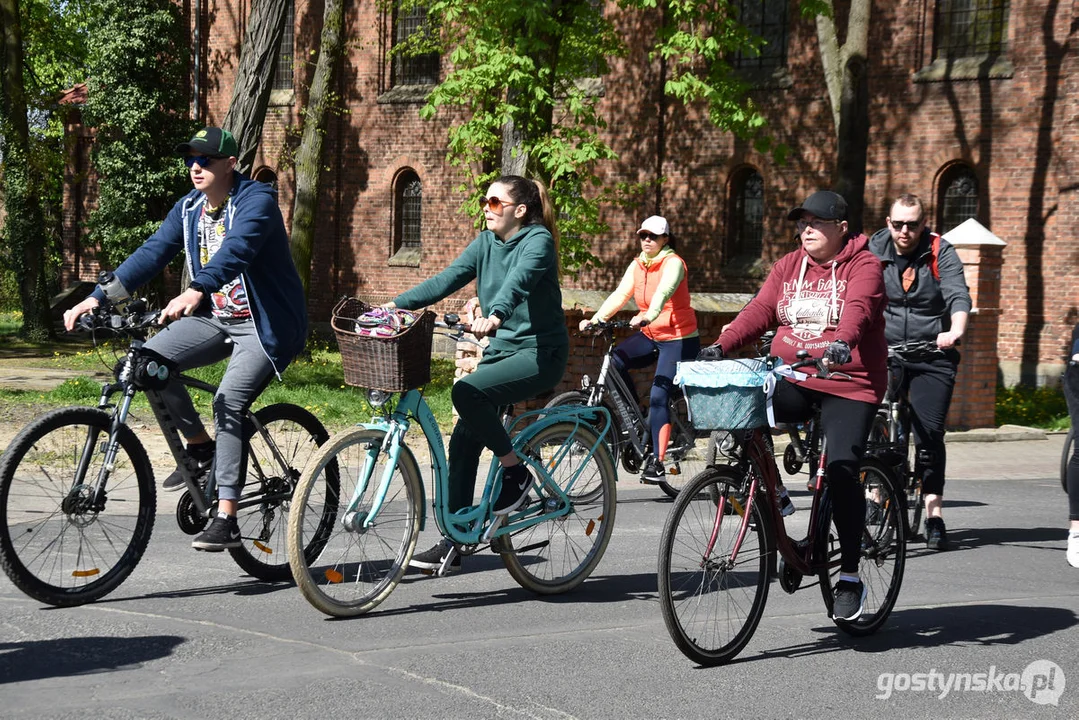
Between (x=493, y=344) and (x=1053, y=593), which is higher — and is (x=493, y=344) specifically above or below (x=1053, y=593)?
above

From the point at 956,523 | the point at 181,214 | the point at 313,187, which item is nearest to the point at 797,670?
the point at 181,214

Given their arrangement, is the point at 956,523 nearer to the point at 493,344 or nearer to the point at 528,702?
the point at 493,344

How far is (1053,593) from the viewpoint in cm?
683

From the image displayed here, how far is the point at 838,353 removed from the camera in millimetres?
5016

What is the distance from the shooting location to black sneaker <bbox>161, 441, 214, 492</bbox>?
5.95 metres

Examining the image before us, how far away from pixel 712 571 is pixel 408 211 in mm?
25829

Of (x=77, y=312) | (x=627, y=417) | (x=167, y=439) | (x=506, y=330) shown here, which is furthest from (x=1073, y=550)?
(x=77, y=312)

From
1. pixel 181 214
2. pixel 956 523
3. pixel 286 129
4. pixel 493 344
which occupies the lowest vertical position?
pixel 956 523

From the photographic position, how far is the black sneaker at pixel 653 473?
942 cm

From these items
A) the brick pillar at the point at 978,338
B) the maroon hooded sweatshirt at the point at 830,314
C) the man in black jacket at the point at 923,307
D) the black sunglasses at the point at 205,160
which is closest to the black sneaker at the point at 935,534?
the man in black jacket at the point at 923,307

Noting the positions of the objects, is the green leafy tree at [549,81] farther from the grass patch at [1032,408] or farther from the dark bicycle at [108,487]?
the dark bicycle at [108,487]

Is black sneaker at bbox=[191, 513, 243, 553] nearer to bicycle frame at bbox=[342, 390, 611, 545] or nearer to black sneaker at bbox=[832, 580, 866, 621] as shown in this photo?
bicycle frame at bbox=[342, 390, 611, 545]

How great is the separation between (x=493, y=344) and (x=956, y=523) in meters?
4.41

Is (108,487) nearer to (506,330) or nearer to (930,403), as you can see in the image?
(506,330)
